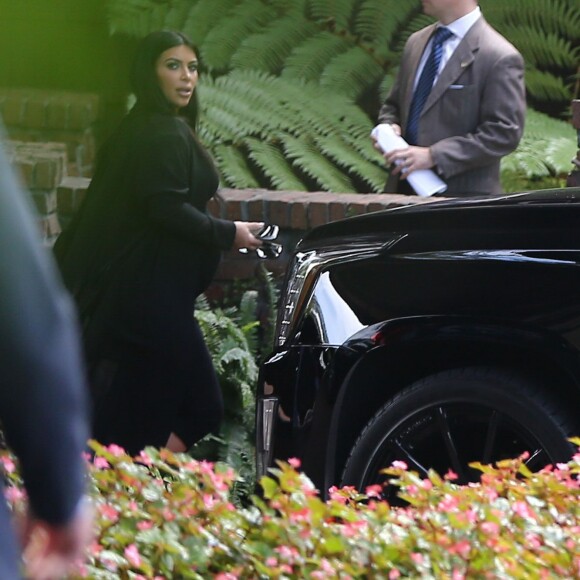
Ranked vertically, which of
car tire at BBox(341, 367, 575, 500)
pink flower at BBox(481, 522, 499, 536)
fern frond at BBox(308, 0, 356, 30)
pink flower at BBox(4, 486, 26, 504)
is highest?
fern frond at BBox(308, 0, 356, 30)

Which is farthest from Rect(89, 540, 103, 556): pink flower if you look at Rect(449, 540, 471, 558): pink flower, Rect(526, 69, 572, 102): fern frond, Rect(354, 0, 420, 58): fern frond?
Rect(526, 69, 572, 102): fern frond

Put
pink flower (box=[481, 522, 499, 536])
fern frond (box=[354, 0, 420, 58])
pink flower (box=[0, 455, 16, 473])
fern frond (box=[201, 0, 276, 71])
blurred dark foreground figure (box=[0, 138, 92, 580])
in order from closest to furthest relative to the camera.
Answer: blurred dark foreground figure (box=[0, 138, 92, 580])
pink flower (box=[481, 522, 499, 536])
pink flower (box=[0, 455, 16, 473])
fern frond (box=[201, 0, 276, 71])
fern frond (box=[354, 0, 420, 58])

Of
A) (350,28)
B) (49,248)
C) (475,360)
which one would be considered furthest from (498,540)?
(350,28)

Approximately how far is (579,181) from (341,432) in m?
2.60

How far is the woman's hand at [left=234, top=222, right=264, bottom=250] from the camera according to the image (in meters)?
5.13

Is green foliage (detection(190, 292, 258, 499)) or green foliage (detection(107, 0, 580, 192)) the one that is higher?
green foliage (detection(107, 0, 580, 192))

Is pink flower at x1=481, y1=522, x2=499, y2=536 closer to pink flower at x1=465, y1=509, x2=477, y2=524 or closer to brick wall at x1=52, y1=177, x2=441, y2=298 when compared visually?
pink flower at x1=465, y1=509, x2=477, y2=524

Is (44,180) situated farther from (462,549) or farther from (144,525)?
(462,549)

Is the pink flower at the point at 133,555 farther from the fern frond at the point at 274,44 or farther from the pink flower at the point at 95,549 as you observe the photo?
the fern frond at the point at 274,44

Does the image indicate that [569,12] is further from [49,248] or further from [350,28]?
[49,248]

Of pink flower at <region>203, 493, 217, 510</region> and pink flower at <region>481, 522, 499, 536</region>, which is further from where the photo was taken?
pink flower at <region>203, 493, 217, 510</region>

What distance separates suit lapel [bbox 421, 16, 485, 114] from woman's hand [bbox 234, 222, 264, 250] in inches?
38.7

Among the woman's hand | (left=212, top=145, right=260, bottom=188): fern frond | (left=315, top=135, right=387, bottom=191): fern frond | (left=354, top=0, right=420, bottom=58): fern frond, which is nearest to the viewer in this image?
the woman's hand

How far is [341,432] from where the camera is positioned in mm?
3811
